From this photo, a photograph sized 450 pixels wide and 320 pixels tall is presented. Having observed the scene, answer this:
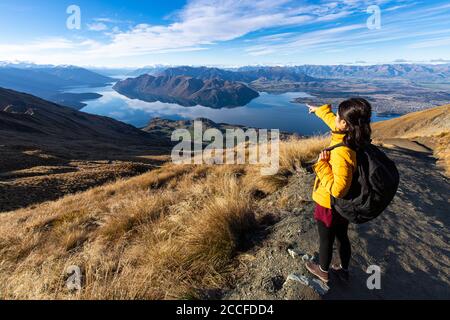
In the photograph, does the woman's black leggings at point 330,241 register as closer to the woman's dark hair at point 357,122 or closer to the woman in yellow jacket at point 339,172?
the woman in yellow jacket at point 339,172

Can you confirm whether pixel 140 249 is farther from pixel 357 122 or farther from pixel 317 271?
pixel 357 122

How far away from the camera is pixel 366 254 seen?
194 inches

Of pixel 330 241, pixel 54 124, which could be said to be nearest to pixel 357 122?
pixel 330 241

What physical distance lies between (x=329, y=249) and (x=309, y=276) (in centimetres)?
53

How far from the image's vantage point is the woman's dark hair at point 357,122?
11.0ft

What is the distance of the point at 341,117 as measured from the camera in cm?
354

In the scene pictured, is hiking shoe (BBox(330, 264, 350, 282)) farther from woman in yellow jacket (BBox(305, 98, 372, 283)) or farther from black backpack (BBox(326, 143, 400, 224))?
black backpack (BBox(326, 143, 400, 224))

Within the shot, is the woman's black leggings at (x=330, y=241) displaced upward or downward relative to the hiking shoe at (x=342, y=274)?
upward

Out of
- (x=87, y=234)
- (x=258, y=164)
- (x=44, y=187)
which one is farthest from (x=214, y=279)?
(x=44, y=187)

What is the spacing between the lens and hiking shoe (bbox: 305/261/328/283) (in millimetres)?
3920

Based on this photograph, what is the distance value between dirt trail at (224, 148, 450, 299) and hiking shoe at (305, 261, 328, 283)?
111mm

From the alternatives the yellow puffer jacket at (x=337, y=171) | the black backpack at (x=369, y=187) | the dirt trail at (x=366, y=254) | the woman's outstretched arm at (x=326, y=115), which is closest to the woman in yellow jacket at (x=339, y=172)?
the yellow puffer jacket at (x=337, y=171)

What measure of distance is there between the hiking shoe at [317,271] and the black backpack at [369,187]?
93 cm
